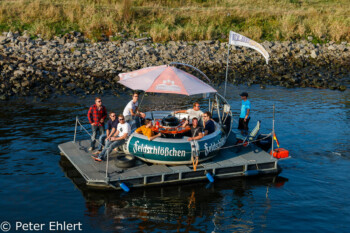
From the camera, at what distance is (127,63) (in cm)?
3284

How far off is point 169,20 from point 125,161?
27695 millimetres

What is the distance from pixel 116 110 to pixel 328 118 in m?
12.7

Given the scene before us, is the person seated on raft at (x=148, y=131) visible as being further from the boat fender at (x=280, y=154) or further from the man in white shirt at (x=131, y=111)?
the boat fender at (x=280, y=154)

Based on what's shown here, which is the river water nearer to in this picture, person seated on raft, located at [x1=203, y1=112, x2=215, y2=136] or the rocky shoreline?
person seated on raft, located at [x1=203, y1=112, x2=215, y2=136]

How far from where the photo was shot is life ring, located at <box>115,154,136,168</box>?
1620cm

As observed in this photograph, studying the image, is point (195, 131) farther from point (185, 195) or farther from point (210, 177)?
point (185, 195)

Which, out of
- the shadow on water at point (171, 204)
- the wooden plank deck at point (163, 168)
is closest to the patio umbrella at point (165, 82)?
the wooden plank deck at point (163, 168)

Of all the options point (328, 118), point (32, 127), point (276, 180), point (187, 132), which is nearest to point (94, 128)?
point (187, 132)

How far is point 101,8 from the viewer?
4153 centimetres

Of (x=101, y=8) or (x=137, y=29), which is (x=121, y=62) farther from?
(x=101, y=8)

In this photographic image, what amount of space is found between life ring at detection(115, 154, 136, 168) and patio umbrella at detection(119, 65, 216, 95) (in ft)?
8.80

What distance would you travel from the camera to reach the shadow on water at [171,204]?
1364cm

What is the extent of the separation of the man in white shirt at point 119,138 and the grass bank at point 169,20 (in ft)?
68.0

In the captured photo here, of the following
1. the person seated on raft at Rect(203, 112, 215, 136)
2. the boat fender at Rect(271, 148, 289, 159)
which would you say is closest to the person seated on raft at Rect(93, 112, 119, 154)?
the person seated on raft at Rect(203, 112, 215, 136)
